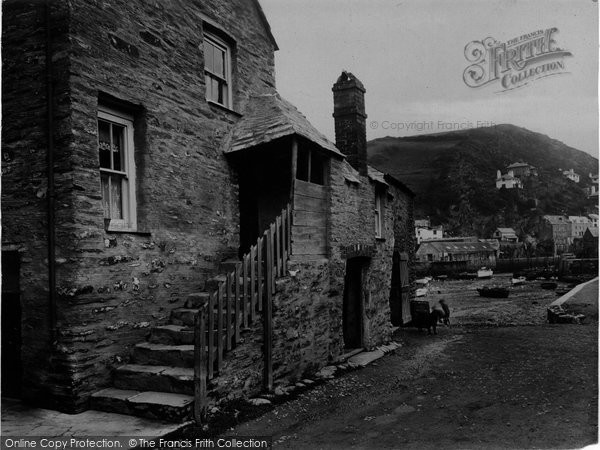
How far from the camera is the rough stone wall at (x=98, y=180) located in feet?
20.9

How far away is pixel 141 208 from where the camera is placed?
7531mm

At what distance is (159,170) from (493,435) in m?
6.45

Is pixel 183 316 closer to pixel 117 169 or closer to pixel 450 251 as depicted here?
pixel 117 169

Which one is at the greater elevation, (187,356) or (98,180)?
(98,180)

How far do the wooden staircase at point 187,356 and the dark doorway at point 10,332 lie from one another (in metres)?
1.75

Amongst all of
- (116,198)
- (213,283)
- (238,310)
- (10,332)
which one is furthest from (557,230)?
(10,332)

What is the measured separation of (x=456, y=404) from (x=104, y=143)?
284 inches

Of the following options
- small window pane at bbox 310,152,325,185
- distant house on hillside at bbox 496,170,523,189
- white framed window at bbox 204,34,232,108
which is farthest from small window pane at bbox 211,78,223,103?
distant house on hillside at bbox 496,170,523,189

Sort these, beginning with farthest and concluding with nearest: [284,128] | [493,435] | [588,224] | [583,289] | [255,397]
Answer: [588,224]
[583,289]
[284,128]
[255,397]
[493,435]

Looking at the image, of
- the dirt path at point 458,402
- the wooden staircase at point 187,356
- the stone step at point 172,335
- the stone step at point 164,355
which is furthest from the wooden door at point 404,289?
the stone step at point 164,355

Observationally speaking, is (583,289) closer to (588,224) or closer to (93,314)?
(93,314)

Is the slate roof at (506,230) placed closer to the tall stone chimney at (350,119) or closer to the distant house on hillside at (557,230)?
the distant house on hillside at (557,230)

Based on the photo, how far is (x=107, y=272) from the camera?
6719mm

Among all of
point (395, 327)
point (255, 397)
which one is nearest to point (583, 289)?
point (395, 327)
